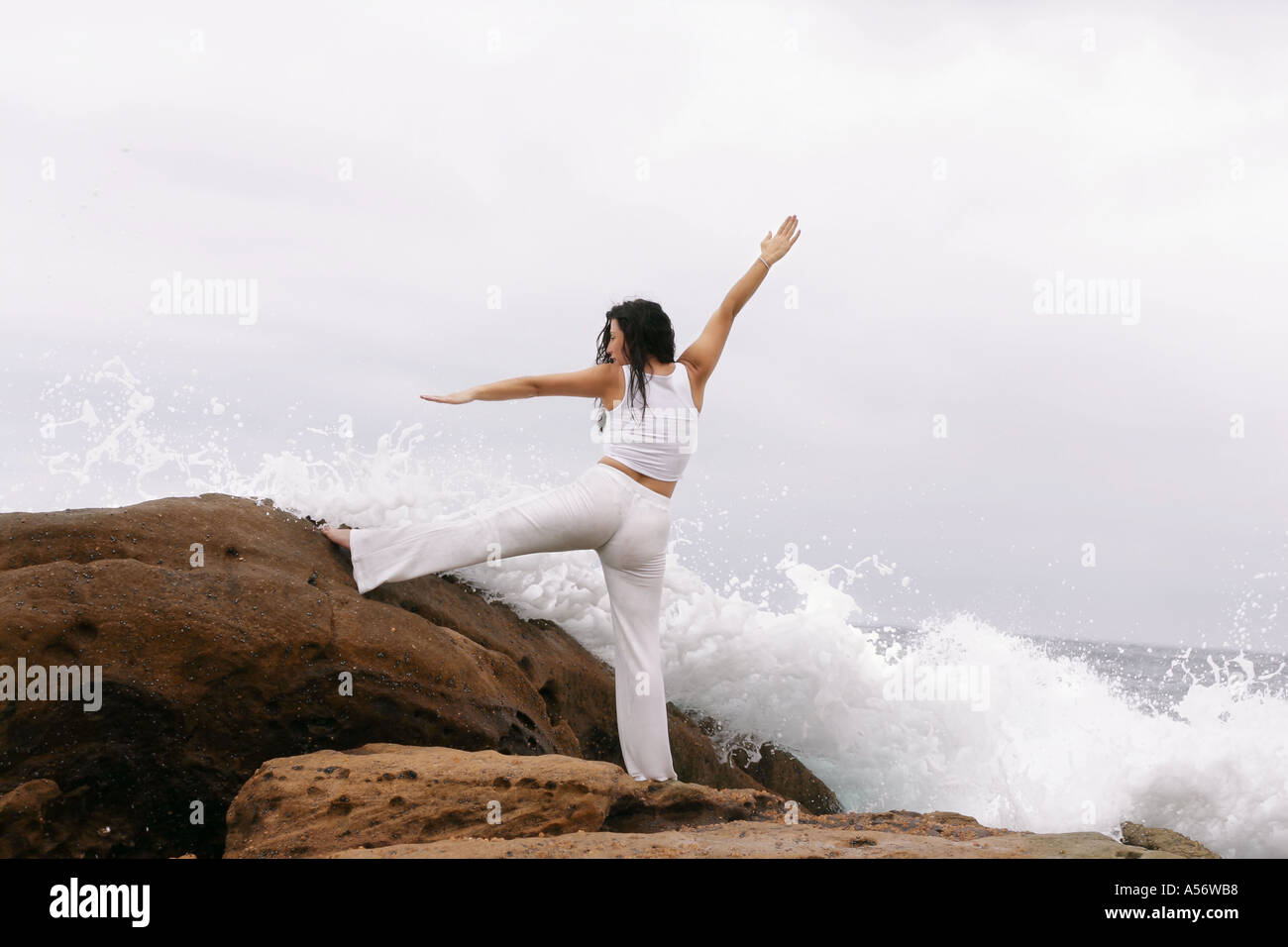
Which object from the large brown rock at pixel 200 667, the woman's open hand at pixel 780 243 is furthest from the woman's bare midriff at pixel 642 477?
the large brown rock at pixel 200 667

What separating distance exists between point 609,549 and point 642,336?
1.04 metres

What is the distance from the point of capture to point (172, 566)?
5293 millimetres

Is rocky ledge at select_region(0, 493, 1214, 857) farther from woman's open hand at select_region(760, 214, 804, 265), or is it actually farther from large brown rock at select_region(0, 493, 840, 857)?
woman's open hand at select_region(760, 214, 804, 265)

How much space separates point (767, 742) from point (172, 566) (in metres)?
4.12

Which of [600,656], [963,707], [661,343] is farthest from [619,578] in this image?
[963,707]

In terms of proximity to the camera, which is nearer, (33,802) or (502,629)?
(33,802)

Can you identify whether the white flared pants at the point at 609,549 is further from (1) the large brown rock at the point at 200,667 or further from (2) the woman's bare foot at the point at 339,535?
(2) the woman's bare foot at the point at 339,535

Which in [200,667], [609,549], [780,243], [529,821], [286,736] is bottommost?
[529,821]

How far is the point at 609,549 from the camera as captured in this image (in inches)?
203

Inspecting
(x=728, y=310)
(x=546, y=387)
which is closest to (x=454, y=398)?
(x=546, y=387)

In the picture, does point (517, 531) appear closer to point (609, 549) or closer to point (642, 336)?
point (609, 549)

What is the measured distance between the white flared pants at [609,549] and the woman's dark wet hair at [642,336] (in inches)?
17.5
